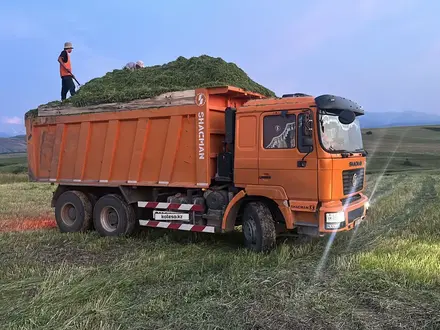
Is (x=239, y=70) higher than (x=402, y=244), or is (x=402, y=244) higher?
(x=239, y=70)

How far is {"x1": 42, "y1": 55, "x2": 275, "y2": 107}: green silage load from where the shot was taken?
26.7 ft

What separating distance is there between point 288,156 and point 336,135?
0.79 metres

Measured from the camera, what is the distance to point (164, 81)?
8469mm

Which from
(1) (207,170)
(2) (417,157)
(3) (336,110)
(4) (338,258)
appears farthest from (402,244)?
(2) (417,157)

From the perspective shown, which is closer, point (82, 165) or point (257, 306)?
point (257, 306)

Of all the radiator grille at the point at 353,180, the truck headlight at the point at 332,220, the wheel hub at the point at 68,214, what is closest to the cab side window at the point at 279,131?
the radiator grille at the point at 353,180

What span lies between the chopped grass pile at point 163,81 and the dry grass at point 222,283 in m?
2.73

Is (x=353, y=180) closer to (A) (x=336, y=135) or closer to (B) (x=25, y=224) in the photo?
(A) (x=336, y=135)

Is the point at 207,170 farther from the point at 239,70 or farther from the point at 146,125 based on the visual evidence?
the point at 239,70

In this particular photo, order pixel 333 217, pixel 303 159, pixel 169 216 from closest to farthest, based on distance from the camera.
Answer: pixel 333 217, pixel 303 159, pixel 169 216

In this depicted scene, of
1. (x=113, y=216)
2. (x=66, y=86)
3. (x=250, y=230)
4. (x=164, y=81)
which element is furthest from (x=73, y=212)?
(x=250, y=230)

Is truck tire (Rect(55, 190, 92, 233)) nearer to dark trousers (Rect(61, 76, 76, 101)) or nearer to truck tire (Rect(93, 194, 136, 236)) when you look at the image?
truck tire (Rect(93, 194, 136, 236))

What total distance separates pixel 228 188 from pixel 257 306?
127 inches

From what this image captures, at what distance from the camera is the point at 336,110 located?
659 centimetres
